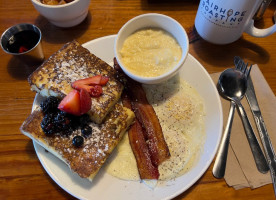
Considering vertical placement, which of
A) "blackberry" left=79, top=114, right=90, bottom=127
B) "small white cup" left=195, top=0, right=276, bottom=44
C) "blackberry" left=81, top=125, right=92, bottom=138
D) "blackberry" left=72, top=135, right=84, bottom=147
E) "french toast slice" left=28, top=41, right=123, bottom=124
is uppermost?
"small white cup" left=195, top=0, right=276, bottom=44

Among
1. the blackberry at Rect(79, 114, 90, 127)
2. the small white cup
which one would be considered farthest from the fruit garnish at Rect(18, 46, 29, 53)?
the small white cup

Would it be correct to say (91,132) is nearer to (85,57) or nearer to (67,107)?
(67,107)

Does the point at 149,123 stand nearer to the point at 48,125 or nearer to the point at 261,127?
the point at 48,125

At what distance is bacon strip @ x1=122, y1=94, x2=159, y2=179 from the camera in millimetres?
1293

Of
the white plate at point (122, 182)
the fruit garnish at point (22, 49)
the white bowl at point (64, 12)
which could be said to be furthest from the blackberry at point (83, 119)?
the white bowl at point (64, 12)

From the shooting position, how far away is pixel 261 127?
4.82 feet

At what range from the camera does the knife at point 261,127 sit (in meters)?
1.34

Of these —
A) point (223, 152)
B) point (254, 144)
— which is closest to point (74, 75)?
point (223, 152)

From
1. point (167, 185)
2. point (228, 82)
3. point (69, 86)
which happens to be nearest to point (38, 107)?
point (69, 86)

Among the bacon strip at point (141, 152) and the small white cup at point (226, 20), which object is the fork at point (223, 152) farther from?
the small white cup at point (226, 20)

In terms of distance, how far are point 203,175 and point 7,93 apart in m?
1.37

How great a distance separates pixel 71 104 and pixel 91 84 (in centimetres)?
19

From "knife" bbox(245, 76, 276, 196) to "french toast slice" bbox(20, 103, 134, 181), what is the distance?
80 cm

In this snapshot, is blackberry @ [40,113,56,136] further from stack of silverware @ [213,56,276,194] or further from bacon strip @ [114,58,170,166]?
stack of silverware @ [213,56,276,194]
